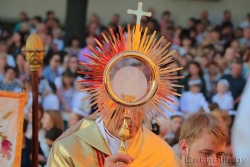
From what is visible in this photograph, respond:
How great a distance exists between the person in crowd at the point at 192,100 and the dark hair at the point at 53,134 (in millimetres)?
3314

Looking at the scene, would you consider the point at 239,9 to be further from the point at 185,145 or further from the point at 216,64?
the point at 185,145

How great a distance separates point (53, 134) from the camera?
893 cm

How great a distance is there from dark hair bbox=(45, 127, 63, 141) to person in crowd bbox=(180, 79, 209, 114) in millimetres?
3314

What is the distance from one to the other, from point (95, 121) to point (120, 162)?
0.67m

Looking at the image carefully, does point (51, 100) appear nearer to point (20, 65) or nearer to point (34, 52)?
point (20, 65)

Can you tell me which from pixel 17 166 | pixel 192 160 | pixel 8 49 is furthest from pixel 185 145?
pixel 8 49

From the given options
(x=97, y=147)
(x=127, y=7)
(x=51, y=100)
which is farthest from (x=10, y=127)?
(x=127, y=7)

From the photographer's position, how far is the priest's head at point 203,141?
5.52 m

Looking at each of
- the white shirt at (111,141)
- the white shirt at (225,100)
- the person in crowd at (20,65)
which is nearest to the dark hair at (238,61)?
the white shirt at (225,100)

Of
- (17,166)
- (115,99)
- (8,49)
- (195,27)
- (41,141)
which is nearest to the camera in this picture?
(115,99)

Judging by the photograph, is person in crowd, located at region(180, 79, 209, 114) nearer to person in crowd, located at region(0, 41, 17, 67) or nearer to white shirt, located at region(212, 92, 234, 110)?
white shirt, located at region(212, 92, 234, 110)

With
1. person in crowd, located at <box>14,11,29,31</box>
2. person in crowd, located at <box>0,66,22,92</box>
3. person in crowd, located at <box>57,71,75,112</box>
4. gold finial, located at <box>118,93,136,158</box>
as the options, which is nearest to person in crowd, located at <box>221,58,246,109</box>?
person in crowd, located at <box>57,71,75,112</box>

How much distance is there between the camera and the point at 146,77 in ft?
16.4

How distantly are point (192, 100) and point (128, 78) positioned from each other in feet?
24.2
